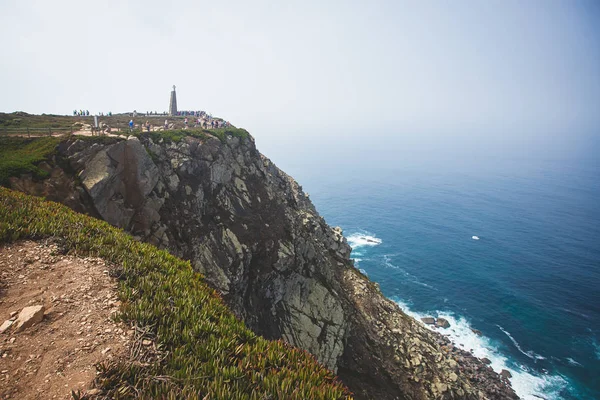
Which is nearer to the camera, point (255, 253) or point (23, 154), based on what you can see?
point (23, 154)

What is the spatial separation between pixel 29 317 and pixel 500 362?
192 feet

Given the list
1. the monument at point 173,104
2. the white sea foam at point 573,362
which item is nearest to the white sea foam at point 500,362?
the white sea foam at point 573,362

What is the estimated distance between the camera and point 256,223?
35906mm

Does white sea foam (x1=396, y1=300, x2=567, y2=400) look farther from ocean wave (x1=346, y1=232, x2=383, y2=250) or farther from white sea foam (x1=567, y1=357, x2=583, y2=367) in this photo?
ocean wave (x1=346, y1=232, x2=383, y2=250)

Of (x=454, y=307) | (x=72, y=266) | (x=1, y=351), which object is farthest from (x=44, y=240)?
(x=454, y=307)

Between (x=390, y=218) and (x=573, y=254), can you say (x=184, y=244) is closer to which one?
(x=390, y=218)

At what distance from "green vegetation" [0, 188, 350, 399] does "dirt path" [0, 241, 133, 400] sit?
1.96 feet

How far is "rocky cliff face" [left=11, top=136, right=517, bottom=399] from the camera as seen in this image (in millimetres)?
25547

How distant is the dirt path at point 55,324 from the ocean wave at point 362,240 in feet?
242

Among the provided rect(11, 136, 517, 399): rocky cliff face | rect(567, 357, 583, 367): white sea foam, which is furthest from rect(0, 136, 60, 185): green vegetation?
rect(567, 357, 583, 367): white sea foam

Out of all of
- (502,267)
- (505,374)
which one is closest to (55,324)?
(505,374)

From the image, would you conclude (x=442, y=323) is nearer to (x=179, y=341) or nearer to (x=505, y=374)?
(x=505, y=374)

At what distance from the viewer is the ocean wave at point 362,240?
8238 centimetres

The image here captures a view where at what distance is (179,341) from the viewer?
8.87m
